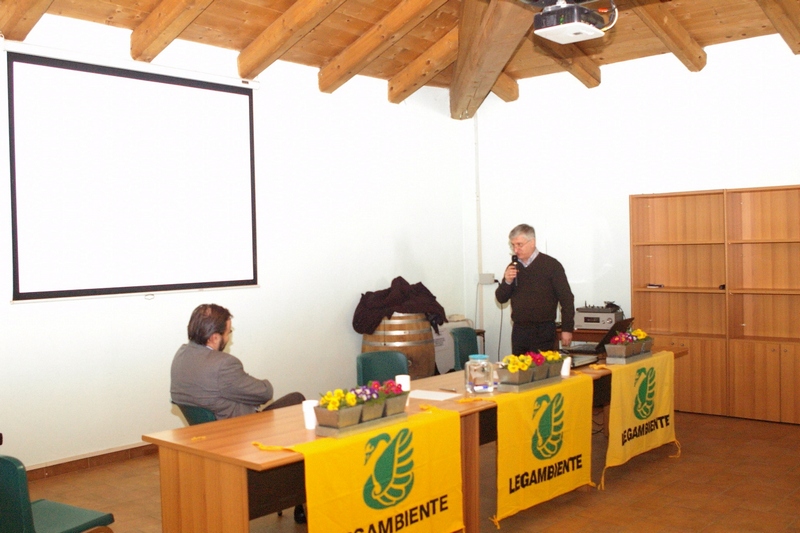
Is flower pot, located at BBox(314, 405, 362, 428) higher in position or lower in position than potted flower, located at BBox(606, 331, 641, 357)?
lower

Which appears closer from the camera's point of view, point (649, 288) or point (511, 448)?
point (511, 448)

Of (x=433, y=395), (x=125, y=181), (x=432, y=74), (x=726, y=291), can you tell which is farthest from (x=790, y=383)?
(x=125, y=181)

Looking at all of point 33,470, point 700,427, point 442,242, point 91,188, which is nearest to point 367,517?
point 33,470

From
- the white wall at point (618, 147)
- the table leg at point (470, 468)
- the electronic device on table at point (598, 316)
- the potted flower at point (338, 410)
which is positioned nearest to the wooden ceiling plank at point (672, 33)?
the white wall at point (618, 147)

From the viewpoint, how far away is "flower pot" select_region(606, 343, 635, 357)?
15.9 feet

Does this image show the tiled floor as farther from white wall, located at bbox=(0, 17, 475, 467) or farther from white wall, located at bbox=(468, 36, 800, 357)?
white wall, located at bbox=(468, 36, 800, 357)

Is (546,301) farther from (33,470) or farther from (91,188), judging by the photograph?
(33,470)

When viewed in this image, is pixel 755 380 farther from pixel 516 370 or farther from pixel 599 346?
pixel 516 370

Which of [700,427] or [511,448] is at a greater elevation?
[511,448]

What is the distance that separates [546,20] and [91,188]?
132 inches

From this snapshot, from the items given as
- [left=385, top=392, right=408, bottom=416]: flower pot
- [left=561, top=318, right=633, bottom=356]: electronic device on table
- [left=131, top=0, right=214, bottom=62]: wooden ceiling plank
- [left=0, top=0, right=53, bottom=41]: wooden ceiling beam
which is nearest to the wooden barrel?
[left=561, top=318, right=633, bottom=356]: electronic device on table

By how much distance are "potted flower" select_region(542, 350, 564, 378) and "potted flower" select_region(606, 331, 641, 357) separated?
694 millimetres

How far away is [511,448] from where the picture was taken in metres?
3.93

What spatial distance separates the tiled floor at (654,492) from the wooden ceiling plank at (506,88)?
369 cm
